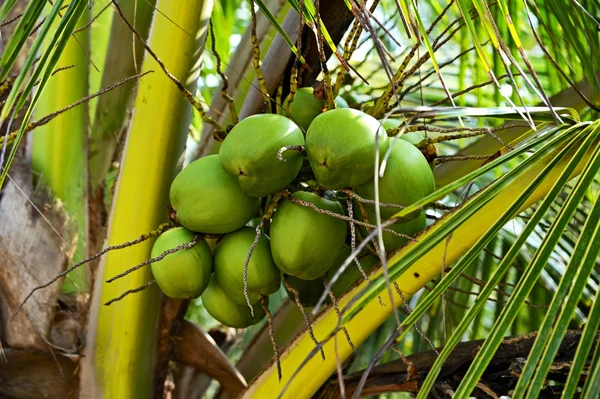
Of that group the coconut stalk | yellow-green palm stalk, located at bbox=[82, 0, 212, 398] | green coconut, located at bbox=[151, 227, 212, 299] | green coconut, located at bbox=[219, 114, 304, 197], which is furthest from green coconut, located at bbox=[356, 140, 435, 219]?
the coconut stalk

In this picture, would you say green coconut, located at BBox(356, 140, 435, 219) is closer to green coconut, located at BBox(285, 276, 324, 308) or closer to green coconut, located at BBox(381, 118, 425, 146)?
green coconut, located at BBox(381, 118, 425, 146)

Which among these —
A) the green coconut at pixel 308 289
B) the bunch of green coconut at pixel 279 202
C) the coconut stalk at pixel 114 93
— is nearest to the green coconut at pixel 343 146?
the bunch of green coconut at pixel 279 202

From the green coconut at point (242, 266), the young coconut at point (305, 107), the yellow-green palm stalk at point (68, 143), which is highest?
the yellow-green palm stalk at point (68, 143)

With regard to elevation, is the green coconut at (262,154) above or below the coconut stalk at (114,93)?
below

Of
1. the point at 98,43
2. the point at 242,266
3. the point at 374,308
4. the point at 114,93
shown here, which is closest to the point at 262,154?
the point at 242,266

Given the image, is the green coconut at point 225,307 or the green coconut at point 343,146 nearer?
the green coconut at point 343,146

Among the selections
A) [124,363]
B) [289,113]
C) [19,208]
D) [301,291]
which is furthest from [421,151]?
[19,208]

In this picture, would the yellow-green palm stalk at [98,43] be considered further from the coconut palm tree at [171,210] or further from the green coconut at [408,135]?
the green coconut at [408,135]

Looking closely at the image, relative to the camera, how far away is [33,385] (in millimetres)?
1273

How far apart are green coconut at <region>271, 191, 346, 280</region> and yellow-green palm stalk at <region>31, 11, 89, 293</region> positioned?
53cm

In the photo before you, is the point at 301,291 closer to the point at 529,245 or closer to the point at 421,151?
the point at 421,151

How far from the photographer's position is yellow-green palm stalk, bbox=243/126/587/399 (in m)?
0.89

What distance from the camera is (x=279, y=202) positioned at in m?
0.97

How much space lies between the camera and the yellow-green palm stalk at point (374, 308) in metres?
0.89
